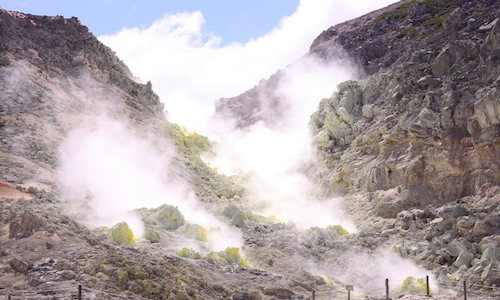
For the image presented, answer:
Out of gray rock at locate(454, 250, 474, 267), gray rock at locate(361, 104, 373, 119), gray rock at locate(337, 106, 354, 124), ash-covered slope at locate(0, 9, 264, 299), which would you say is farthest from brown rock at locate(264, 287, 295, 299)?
gray rock at locate(337, 106, 354, 124)

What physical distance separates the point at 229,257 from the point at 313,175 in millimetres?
14829

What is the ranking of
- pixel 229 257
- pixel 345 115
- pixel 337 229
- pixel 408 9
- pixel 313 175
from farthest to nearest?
pixel 408 9
pixel 313 175
pixel 345 115
pixel 337 229
pixel 229 257

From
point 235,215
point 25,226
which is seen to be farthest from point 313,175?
point 25,226

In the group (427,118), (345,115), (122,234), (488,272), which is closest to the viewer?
(488,272)

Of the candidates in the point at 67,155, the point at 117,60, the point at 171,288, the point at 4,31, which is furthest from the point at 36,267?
the point at 117,60

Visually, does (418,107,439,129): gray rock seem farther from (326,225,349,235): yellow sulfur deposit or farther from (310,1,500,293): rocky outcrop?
(326,225,349,235): yellow sulfur deposit

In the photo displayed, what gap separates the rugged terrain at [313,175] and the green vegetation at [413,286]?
0.09m

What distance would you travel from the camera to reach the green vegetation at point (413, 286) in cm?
1786

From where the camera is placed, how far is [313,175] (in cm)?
3362

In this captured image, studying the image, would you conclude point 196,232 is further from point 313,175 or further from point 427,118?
point 313,175

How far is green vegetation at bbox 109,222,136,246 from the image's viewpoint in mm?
18875

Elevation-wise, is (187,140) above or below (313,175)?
above

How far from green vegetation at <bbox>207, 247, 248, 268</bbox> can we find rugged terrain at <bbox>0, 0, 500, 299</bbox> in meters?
0.06

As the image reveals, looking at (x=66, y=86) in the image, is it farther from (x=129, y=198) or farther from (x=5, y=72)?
(x=129, y=198)
